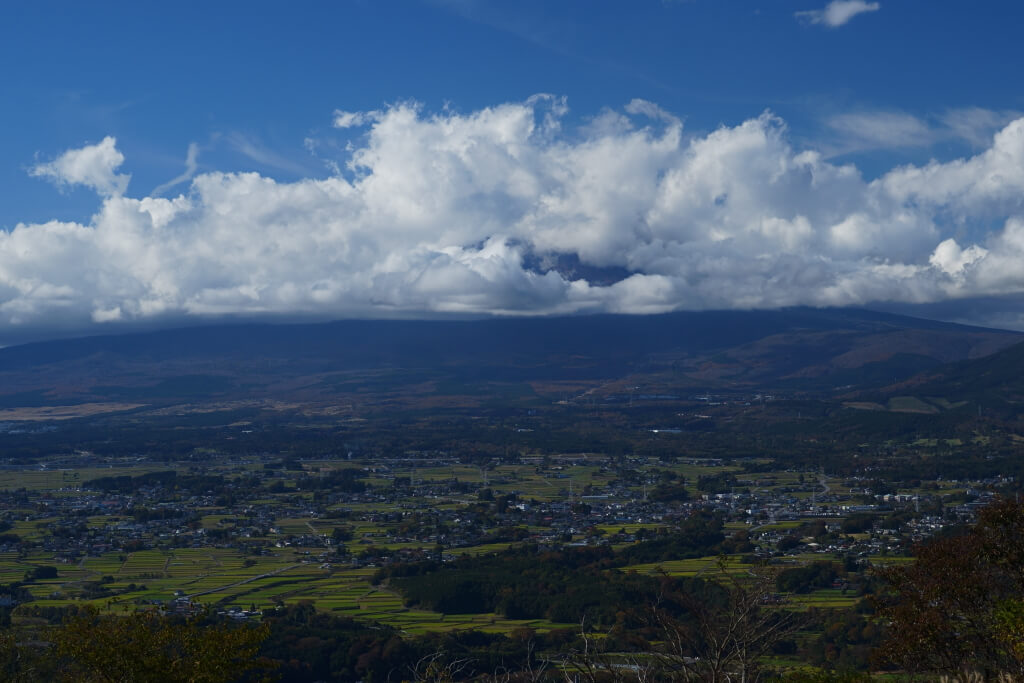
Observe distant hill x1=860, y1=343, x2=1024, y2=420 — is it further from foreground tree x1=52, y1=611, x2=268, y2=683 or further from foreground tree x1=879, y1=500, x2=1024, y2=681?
foreground tree x1=52, y1=611, x2=268, y2=683

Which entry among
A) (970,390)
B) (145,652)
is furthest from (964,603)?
(970,390)

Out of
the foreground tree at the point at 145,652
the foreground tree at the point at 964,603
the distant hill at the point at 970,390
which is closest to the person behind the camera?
the foreground tree at the point at 145,652

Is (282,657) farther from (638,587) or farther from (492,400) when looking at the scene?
(492,400)

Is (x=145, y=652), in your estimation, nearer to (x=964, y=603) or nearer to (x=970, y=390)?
(x=964, y=603)

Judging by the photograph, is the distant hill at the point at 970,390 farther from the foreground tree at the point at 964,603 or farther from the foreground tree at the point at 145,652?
the foreground tree at the point at 145,652

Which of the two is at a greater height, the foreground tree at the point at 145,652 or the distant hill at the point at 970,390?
the foreground tree at the point at 145,652

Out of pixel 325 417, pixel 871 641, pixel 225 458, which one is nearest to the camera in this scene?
pixel 871 641

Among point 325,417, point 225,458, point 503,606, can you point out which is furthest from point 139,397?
point 503,606

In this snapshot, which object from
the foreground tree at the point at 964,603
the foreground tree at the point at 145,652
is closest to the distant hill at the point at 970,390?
the foreground tree at the point at 964,603

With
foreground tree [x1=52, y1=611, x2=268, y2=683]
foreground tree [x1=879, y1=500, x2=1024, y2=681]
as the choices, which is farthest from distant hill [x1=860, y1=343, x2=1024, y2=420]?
foreground tree [x1=52, y1=611, x2=268, y2=683]
